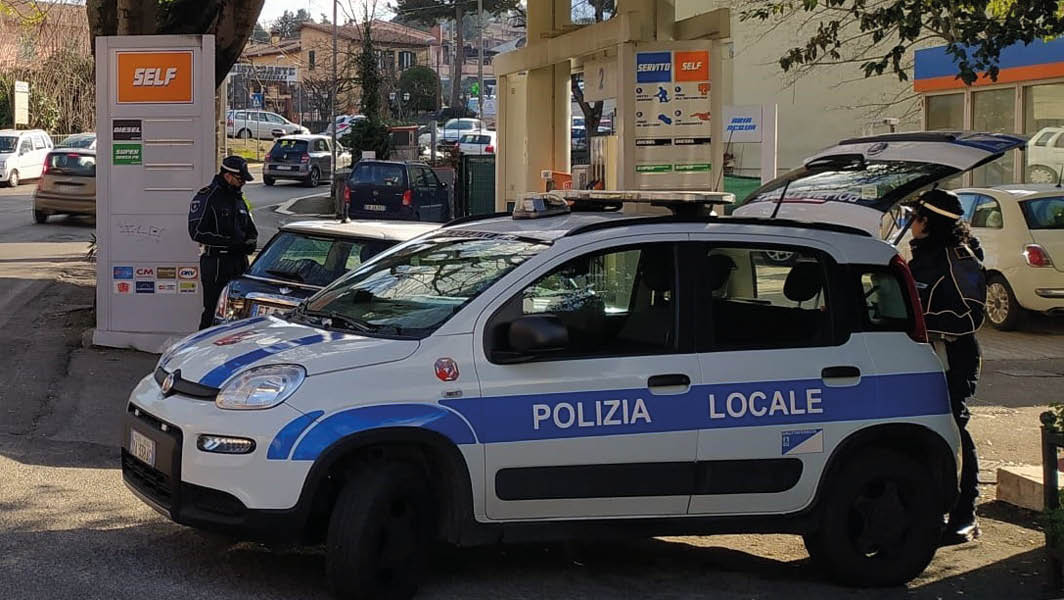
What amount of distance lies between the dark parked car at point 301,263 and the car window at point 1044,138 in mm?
13727

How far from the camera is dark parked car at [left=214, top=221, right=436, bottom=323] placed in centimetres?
928

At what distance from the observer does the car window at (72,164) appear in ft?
80.9

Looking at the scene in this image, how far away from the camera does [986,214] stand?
15.2 meters

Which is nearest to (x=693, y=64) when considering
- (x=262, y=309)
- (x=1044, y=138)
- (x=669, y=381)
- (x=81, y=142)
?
(x=262, y=309)

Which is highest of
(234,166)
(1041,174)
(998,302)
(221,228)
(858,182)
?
(1041,174)

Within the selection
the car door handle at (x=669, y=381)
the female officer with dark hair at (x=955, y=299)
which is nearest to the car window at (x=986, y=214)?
the female officer with dark hair at (x=955, y=299)

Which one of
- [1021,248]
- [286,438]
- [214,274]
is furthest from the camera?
[1021,248]

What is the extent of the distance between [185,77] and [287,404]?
745 centimetres

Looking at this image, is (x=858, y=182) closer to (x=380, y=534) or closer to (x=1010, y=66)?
(x=380, y=534)

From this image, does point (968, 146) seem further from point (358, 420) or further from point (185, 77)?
point (185, 77)

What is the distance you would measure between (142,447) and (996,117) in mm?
19173

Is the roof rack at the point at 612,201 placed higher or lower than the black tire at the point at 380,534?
higher

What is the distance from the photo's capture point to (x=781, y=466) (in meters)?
5.95

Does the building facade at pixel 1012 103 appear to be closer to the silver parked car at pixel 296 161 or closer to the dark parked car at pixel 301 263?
the dark parked car at pixel 301 263
